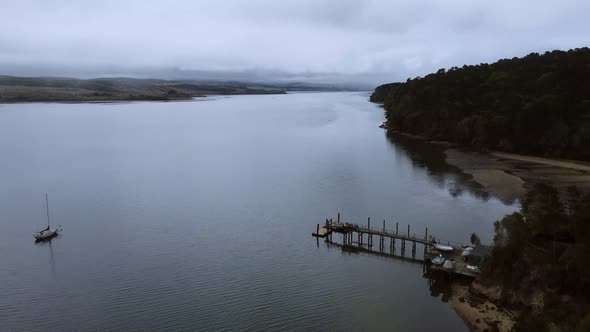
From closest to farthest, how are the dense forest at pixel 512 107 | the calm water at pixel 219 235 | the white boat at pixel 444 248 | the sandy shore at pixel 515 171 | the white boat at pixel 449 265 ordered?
the calm water at pixel 219 235
the white boat at pixel 449 265
the white boat at pixel 444 248
the sandy shore at pixel 515 171
the dense forest at pixel 512 107

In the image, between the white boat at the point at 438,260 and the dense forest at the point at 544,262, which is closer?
the dense forest at the point at 544,262

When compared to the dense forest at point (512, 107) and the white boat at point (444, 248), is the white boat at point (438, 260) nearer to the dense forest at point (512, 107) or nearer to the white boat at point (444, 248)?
the white boat at point (444, 248)

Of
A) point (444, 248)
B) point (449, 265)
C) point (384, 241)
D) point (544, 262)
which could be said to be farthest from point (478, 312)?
point (384, 241)

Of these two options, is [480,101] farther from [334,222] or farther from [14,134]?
[14,134]

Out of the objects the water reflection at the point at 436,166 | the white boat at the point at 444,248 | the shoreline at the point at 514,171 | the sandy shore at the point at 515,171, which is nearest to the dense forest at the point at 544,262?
the white boat at the point at 444,248

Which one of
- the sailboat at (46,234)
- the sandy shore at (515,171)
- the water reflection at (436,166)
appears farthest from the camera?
the sandy shore at (515,171)

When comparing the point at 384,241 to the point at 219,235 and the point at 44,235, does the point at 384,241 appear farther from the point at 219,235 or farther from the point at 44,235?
the point at 44,235
